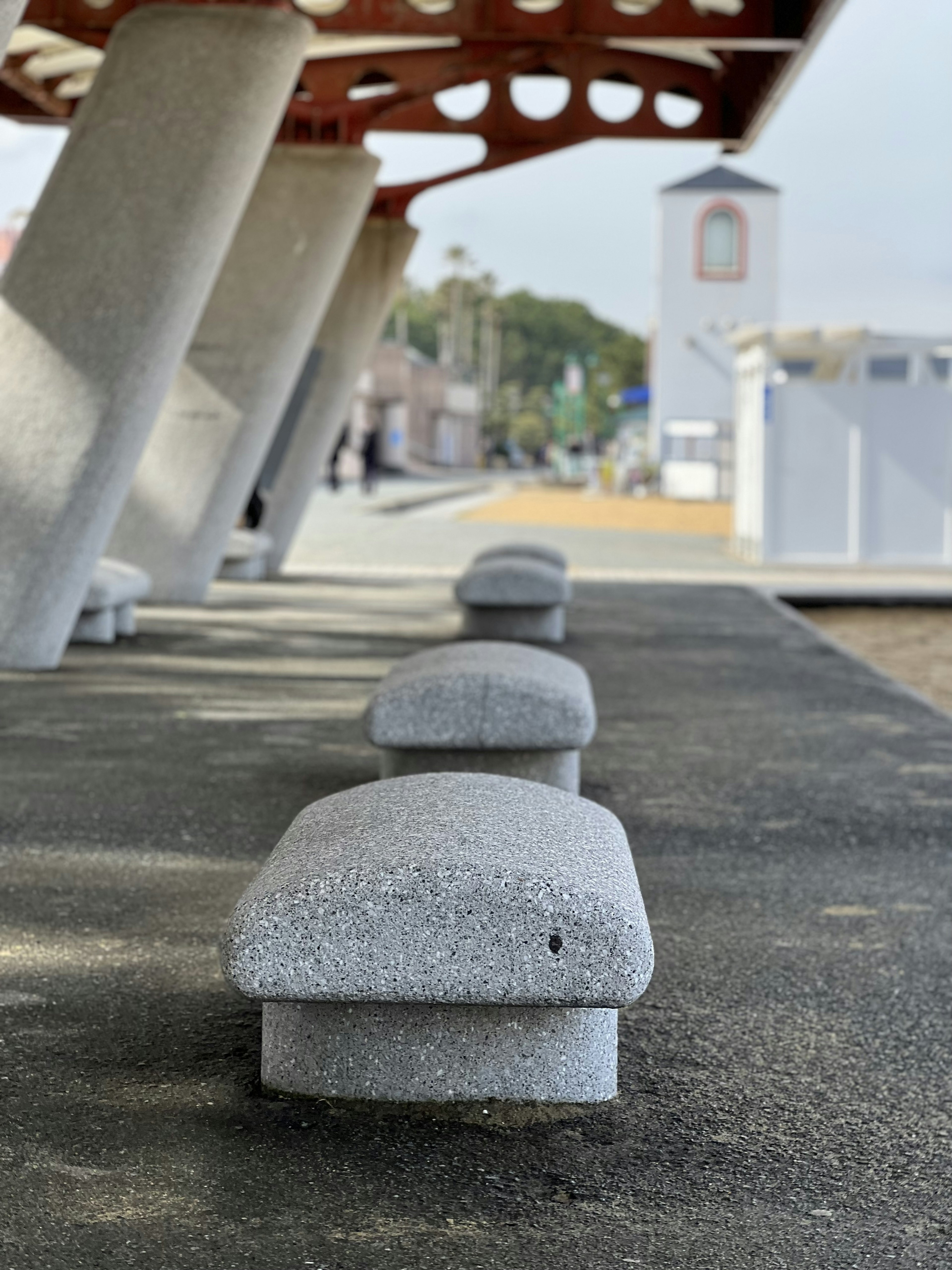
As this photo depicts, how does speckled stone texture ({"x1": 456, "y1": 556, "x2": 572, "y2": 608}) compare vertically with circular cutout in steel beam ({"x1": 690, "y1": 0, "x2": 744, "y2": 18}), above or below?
below

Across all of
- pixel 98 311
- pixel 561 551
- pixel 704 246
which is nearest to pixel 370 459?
pixel 704 246

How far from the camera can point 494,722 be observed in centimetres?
629

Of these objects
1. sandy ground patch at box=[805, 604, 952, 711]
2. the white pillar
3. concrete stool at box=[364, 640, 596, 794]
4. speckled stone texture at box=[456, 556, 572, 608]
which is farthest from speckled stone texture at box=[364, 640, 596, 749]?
sandy ground patch at box=[805, 604, 952, 711]

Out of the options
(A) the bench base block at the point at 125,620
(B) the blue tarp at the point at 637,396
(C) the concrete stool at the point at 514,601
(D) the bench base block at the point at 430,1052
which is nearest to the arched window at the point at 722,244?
(B) the blue tarp at the point at 637,396

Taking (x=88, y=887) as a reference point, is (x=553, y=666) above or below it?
above

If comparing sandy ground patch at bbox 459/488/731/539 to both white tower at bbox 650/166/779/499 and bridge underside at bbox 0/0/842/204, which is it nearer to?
white tower at bbox 650/166/779/499

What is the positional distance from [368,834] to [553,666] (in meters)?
3.27

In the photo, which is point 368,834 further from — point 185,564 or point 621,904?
point 185,564

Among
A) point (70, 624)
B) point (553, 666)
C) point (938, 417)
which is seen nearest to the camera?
point (553, 666)

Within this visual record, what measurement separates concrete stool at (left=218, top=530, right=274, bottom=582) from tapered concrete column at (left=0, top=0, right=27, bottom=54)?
34.9 ft

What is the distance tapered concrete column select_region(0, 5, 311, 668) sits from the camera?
10.0 metres

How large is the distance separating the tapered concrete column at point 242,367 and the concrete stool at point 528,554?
2.35 m

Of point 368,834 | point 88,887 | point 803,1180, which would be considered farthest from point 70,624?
point 803,1180

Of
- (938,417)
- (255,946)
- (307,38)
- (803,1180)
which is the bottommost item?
(803,1180)
